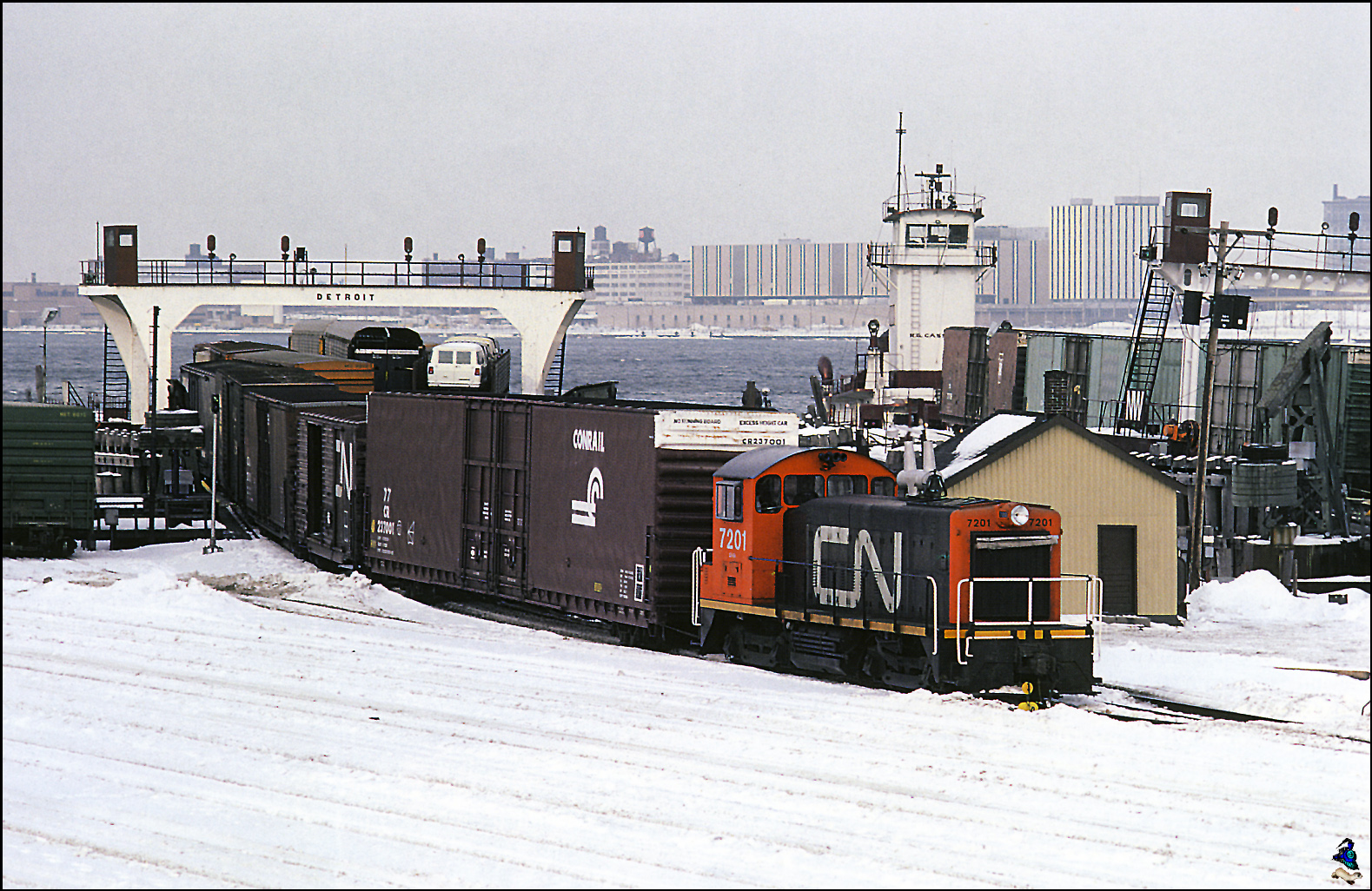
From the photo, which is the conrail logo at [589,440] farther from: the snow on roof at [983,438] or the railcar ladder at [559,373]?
the railcar ladder at [559,373]

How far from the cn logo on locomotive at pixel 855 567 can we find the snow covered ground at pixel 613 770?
1.13m

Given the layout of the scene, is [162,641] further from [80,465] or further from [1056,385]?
[1056,385]

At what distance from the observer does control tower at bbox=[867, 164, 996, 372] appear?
6481 centimetres

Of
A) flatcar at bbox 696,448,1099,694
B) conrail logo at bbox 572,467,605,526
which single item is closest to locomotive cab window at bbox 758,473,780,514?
flatcar at bbox 696,448,1099,694

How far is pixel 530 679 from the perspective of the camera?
18203 millimetres

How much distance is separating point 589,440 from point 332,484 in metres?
A: 9.19

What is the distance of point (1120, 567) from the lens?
2497cm

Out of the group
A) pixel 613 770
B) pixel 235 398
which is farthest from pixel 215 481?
pixel 613 770

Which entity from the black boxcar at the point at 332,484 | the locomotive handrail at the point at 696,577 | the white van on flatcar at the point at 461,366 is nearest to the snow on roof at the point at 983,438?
the locomotive handrail at the point at 696,577

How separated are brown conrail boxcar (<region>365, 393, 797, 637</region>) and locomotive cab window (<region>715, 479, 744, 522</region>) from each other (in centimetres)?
116

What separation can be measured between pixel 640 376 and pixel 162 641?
14527 centimetres

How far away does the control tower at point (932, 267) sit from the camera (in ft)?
213

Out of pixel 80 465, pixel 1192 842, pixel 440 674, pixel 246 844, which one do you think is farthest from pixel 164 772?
pixel 80 465

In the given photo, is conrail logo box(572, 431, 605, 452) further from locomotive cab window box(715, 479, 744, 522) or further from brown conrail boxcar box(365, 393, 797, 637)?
locomotive cab window box(715, 479, 744, 522)
